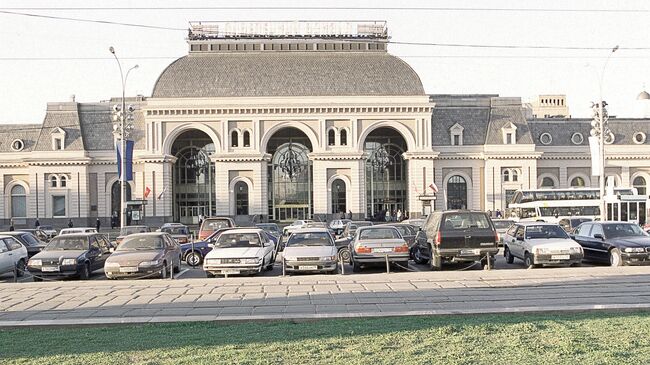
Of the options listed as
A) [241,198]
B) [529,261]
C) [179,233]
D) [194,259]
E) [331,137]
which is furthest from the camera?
[331,137]

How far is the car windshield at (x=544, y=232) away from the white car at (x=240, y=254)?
8.57 m

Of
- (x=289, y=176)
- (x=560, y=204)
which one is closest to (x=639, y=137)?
(x=560, y=204)

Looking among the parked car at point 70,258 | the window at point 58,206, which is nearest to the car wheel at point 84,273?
the parked car at point 70,258

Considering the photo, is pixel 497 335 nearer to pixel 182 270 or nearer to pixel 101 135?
pixel 182 270

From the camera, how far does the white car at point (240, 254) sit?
1941 cm

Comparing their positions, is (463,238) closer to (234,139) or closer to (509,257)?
(509,257)

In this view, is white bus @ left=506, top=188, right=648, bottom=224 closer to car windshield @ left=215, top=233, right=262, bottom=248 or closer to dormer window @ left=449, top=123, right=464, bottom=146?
dormer window @ left=449, top=123, right=464, bottom=146

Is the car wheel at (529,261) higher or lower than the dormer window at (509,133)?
lower

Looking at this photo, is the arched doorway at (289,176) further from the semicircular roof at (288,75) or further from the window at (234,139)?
the semicircular roof at (288,75)

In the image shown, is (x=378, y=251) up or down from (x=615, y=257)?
up

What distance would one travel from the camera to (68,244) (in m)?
21.8

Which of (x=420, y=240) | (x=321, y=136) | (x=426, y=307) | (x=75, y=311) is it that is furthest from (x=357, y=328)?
(x=321, y=136)

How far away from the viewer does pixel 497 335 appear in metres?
9.34

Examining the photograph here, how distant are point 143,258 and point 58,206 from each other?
177ft
